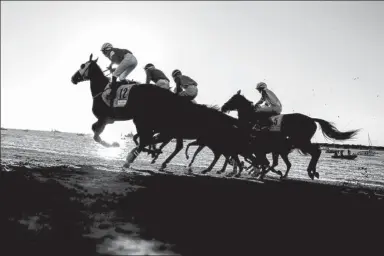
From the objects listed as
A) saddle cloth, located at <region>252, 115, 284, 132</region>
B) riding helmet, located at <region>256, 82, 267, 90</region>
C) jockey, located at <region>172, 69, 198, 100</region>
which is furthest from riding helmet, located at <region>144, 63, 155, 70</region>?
saddle cloth, located at <region>252, 115, 284, 132</region>

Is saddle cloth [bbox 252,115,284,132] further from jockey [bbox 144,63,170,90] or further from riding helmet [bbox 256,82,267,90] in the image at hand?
jockey [bbox 144,63,170,90]

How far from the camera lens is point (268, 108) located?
13.1 m

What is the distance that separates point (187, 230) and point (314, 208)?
3.75 metres

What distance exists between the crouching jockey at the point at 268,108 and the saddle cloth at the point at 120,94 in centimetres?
534

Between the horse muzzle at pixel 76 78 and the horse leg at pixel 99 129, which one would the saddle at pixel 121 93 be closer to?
the horse leg at pixel 99 129

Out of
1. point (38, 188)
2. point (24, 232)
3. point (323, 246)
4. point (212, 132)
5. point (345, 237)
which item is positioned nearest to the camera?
point (24, 232)

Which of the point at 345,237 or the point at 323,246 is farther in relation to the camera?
the point at 345,237

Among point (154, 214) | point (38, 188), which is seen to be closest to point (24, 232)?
point (154, 214)

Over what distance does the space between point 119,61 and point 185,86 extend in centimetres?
274

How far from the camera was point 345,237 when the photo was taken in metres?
4.98

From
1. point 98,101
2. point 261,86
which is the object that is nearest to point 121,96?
point 98,101

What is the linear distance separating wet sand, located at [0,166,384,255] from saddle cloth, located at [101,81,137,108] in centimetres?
368

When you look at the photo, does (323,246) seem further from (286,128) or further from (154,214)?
(286,128)

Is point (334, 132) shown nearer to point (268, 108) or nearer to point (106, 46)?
point (268, 108)
